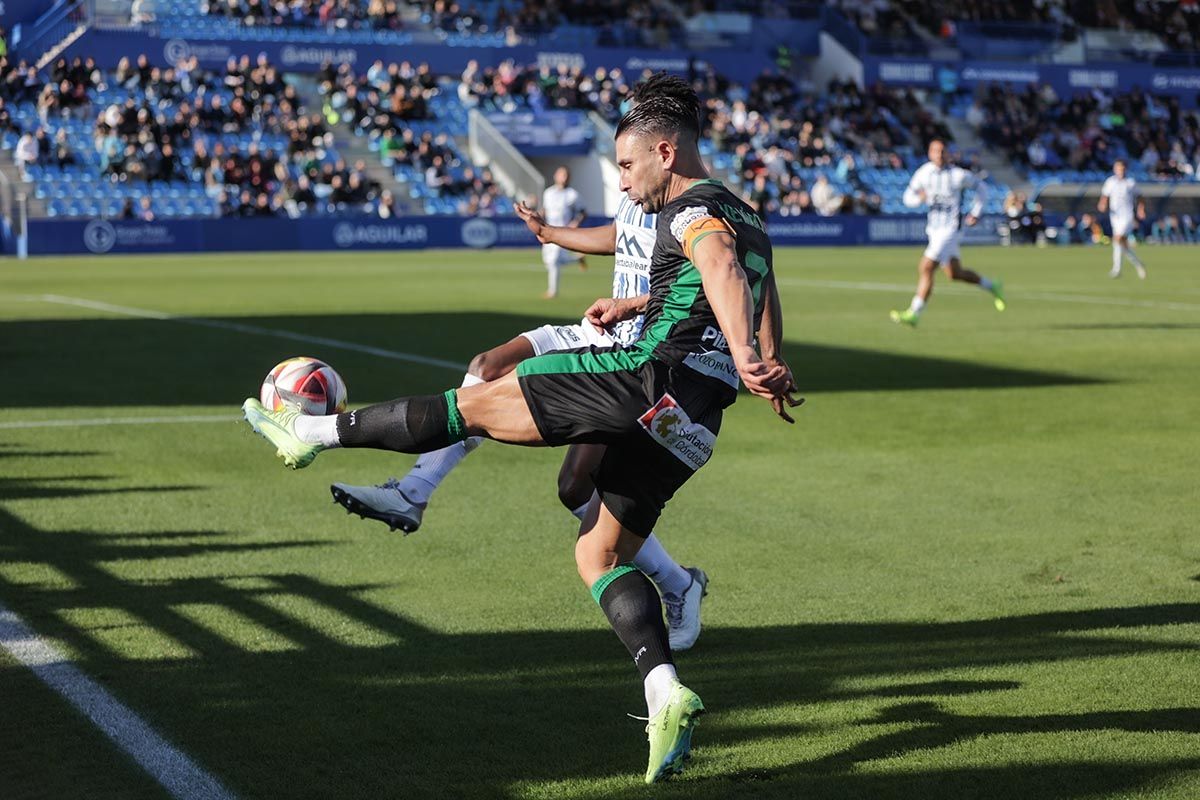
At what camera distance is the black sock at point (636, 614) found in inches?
180

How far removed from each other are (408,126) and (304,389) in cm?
4581

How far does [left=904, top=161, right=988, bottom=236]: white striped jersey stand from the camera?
19.9 meters

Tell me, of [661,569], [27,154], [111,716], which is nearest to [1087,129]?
[27,154]

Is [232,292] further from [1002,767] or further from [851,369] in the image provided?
[1002,767]

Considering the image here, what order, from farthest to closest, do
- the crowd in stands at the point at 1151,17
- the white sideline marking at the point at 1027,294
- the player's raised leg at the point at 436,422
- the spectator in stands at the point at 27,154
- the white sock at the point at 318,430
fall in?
the crowd in stands at the point at 1151,17
the spectator in stands at the point at 27,154
the white sideline marking at the point at 1027,294
the white sock at the point at 318,430
the player's raised leg at the point at 436,422

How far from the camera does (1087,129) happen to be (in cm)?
6291

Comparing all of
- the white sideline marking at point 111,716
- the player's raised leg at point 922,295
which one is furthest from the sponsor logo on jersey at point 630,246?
the player's raised leg at point 922,295

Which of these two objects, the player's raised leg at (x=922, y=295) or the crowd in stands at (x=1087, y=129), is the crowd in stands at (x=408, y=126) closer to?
the crowd in stands at (x=1087, y=129)

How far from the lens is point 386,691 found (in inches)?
209

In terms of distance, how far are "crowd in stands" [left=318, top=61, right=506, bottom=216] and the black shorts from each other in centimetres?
4304

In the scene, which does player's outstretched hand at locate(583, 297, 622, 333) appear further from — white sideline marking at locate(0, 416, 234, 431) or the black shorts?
white sideline marking at locate(0, 416, 234, 431)

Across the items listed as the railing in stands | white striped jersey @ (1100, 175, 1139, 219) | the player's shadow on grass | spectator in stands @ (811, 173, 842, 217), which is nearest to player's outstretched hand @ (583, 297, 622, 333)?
the player's shadow on grass

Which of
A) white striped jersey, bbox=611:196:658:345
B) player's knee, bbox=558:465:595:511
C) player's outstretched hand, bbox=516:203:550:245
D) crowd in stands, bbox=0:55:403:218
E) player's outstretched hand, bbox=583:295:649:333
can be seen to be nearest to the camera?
player's outstretched hand, bbox=583:295:649:333

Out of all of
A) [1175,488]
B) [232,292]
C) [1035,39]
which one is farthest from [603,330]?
[1035,39]
